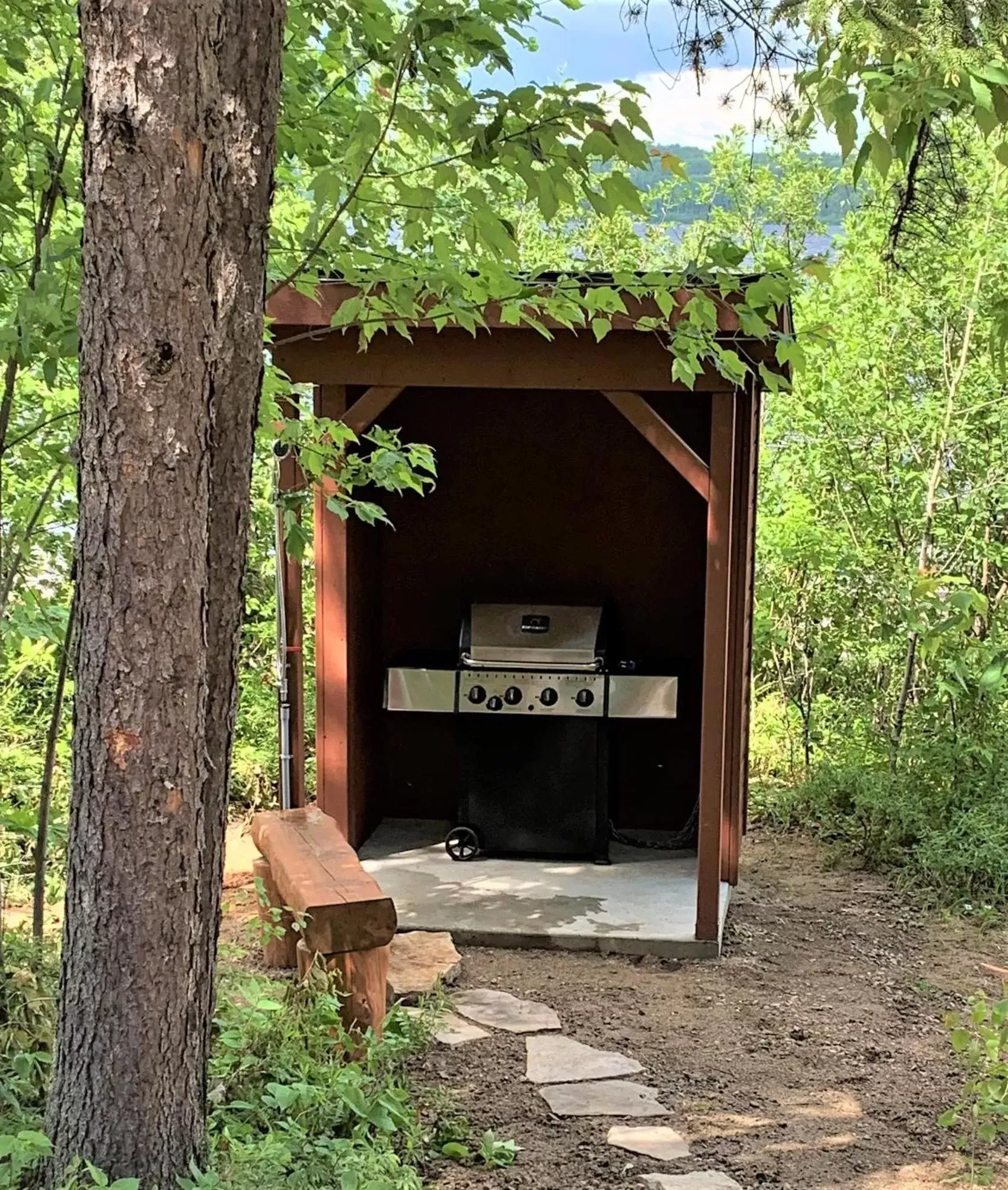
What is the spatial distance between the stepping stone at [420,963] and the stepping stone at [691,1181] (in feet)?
4.25

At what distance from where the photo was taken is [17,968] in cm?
278

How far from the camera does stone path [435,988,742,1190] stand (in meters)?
3.13

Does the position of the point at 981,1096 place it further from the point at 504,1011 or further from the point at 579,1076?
the point at 504,1011

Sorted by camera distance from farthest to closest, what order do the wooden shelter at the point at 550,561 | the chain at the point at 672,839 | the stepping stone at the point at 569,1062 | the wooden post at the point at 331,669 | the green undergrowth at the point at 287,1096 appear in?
the chain at the point at 672,839 < the wooden shelter at the point at 550,561 < the wooden post at the point at 331,669 < the stepping stone at the point at 569,1062 < the green undergrowth at the point at 287,1096

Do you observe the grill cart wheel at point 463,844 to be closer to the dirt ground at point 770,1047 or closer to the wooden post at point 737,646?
the dirt ground at point 770,1047

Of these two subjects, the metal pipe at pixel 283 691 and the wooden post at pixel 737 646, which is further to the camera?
the wooden post at pixel 737 646

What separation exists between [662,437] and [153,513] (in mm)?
3045

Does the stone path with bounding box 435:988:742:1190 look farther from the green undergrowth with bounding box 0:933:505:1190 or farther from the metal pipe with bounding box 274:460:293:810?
the metal pipe with bounding box 274:460:293:810

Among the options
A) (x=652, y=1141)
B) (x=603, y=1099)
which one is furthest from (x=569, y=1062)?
(x=652, y=1141)

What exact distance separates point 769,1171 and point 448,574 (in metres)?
3.73

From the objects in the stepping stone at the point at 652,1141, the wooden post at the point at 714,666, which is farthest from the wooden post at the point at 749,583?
the stepping stone at the point at 652,1141

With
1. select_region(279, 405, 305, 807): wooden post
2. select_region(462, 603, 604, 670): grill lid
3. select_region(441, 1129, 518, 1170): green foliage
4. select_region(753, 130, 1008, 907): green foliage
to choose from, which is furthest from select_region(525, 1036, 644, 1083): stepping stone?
select_region(753, 130, 1008, 907): green foliage

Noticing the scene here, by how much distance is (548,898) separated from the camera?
17.1 ft

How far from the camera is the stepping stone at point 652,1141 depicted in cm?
316
